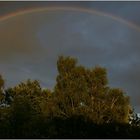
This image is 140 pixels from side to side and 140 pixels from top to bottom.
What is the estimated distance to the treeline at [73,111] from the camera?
33219 millimetres

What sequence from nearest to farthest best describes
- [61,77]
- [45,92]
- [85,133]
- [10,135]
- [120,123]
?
[10,135] < [85,133] < [120,123] < [61,77] < [45,92]

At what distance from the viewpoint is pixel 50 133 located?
33.0m

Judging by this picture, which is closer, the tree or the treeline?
the treeline

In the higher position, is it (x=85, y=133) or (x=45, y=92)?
(x=45, y=92)

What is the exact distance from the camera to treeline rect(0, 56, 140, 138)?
109 feet

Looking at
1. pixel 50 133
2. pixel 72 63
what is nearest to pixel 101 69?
pixel 72 63

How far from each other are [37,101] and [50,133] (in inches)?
443

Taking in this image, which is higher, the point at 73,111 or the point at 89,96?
the point at 89,96

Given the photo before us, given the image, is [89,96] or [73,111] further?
[89,96]

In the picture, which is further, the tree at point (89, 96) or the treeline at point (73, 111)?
the tree at point (89, 96)

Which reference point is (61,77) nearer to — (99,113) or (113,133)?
(99,113)

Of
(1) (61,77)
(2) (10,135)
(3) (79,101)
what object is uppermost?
(1) (61,77)

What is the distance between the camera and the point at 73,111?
38.4 m

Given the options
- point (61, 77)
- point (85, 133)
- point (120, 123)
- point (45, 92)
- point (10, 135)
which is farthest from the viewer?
point (45, 92)
